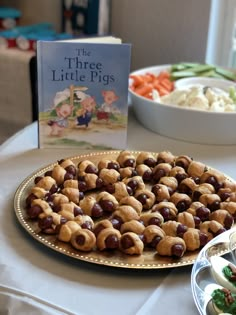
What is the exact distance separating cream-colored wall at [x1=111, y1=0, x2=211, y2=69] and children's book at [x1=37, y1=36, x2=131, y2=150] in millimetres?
686

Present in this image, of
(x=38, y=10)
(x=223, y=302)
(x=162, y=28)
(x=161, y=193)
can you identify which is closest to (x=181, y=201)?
(x=161, y=193)

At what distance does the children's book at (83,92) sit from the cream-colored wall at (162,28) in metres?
0.69

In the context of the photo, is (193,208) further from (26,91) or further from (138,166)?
(26,91)

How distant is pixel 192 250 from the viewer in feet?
2.46

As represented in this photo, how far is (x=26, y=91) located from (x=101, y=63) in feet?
2.31

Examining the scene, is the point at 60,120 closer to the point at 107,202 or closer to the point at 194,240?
the point at 107,202

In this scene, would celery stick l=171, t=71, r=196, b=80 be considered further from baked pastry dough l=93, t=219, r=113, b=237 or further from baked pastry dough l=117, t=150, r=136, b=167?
baked pastry dough l=93, t=219, r=113, b=237

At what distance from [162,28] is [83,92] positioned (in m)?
0.80

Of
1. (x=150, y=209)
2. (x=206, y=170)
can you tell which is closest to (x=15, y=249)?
(x=150, y=209)

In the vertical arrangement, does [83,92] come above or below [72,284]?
above

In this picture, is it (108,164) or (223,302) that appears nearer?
(223,302)

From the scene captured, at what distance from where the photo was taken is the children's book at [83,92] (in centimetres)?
102

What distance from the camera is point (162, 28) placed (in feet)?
5.77

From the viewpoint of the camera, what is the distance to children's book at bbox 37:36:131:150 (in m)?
1.02
